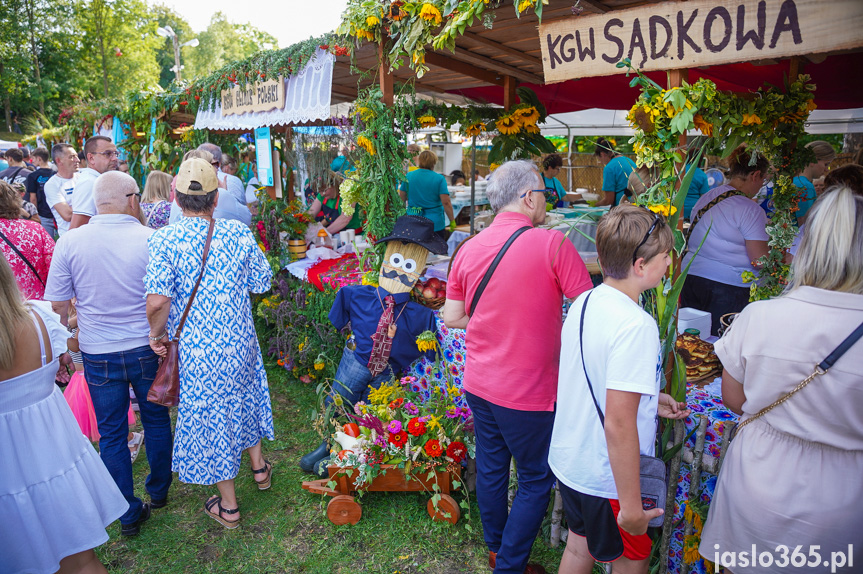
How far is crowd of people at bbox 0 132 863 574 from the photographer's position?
1.48 metres

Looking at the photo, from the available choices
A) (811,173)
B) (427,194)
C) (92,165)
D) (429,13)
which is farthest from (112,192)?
(811,173)

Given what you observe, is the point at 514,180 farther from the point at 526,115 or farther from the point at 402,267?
the point at 526,115

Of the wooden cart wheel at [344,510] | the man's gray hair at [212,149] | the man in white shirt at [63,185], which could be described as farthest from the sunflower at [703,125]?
the man in white shirt at [63,185]

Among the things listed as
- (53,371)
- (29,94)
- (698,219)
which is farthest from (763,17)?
(29,94)

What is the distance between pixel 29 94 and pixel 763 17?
35277 mm

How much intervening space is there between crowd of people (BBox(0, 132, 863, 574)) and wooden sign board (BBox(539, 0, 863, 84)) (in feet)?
1.75

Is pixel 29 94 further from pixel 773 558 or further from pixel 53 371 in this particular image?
pixel 773 558

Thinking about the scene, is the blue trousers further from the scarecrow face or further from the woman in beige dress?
the scarecrow face

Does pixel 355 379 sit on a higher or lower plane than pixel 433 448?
higher

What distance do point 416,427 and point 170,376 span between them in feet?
4.28

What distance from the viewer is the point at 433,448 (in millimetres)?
2789

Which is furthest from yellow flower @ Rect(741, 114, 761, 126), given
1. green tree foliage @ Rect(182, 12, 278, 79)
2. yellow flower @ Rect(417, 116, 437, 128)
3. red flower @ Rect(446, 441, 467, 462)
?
green tree foliage @ Rect(182, 12, 278, 79)

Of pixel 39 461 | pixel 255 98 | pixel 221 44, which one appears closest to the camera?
pixel 39 461

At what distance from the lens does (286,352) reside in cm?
482
